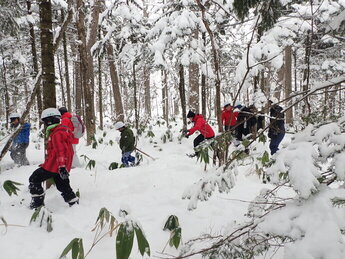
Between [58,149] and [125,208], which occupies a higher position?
[58,149]

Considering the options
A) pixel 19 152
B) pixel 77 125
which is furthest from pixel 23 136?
pixel 77 125

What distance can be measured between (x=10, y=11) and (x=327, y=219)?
7540mm

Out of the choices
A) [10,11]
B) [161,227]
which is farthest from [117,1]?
[161,227]

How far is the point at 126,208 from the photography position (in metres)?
2.69

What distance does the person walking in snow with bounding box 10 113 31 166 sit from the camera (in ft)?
26.3

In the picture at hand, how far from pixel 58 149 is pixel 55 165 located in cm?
29

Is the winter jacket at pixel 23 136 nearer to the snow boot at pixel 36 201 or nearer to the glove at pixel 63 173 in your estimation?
the snow boot at pixel 36 201

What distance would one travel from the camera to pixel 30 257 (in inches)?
116

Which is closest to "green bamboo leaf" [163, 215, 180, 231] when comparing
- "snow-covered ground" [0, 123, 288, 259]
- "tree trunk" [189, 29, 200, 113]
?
"snow-covered ground" [0, 123, 288, 259]

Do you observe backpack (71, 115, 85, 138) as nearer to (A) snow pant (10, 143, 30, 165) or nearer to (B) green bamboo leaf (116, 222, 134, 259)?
(A) snow pant (10, 143, 30, 165)

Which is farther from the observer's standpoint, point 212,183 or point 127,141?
point 127,141

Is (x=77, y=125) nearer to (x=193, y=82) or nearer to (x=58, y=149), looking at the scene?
(x=58, y=149)

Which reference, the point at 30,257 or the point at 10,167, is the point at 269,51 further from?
the point at 10,167

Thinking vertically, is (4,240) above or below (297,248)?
below
